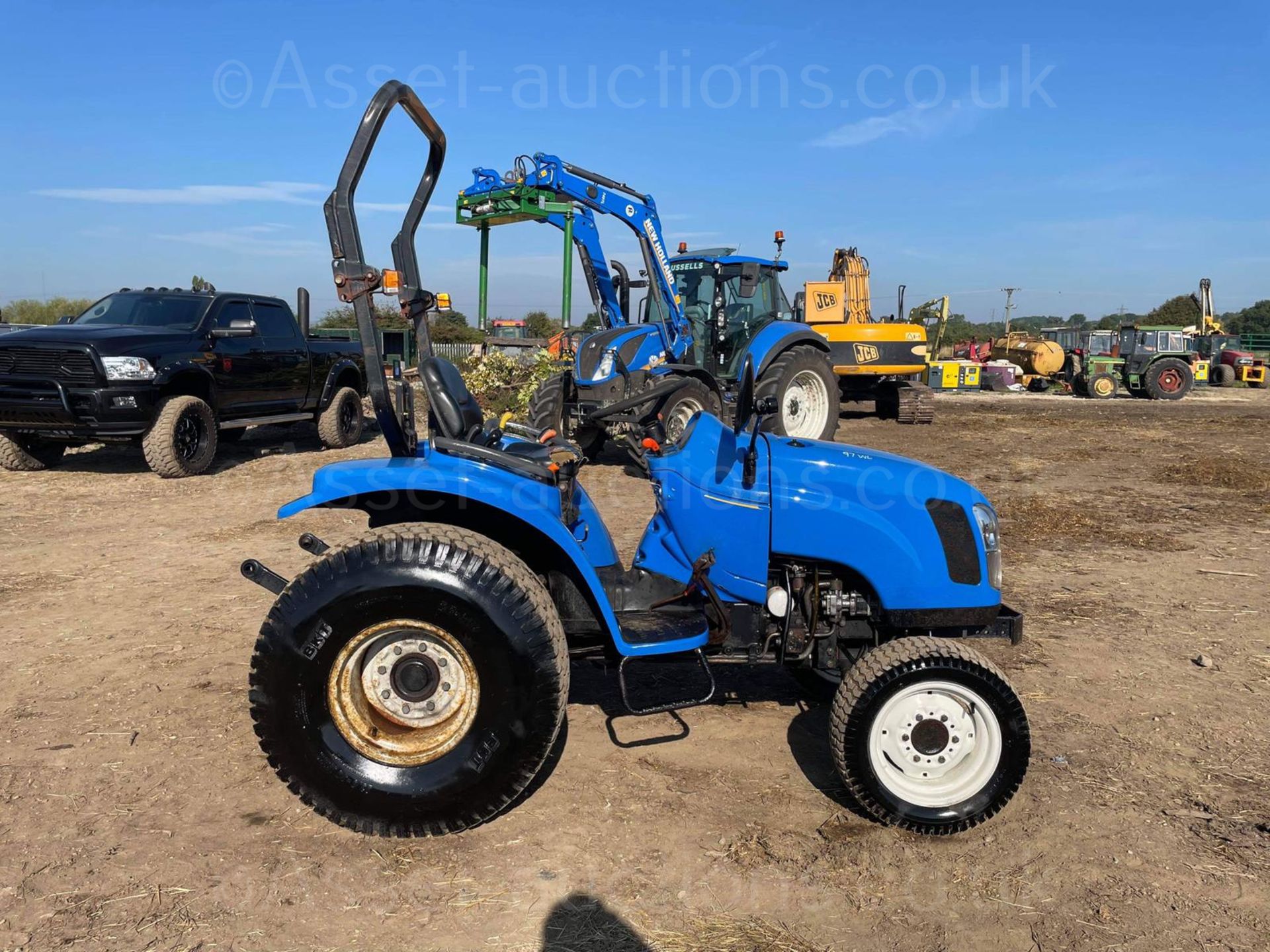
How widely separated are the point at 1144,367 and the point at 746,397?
23385 mm

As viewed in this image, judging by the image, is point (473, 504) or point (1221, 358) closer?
point (473, 504)

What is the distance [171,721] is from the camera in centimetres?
384

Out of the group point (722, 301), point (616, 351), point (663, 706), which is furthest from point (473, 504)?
point (722, 301)

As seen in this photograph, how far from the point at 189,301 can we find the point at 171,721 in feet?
24.6

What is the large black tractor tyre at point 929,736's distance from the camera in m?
3.10

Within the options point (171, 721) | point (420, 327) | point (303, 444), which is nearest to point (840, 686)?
point (420, 327)

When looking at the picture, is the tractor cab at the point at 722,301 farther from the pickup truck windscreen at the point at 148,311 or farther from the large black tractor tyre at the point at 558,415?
the pickup truck windscreen at the point at 148,311

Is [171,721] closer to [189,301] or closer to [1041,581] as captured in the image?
[1041,581]

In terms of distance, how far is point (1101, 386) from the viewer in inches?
884

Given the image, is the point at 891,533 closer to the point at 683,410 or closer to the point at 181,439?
the point at 683,410

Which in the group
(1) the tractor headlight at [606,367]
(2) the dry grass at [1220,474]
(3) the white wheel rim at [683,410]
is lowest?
(2) the dry grass at [1220,474]

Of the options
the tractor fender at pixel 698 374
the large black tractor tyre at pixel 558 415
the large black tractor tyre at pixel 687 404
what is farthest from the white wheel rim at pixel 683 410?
the large black tractor tyre at pixel 558 415

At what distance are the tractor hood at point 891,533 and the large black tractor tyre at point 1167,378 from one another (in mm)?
22251

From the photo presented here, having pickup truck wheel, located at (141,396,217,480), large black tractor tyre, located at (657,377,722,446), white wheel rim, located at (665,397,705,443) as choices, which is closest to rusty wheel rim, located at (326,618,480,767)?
large black tractor tyre, located at (657,377,722,446)
